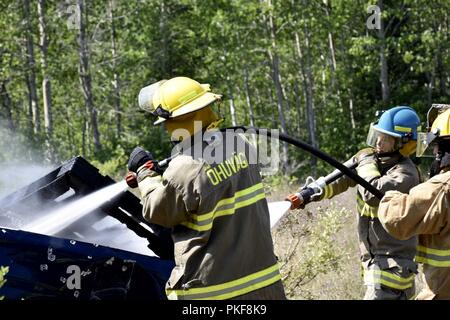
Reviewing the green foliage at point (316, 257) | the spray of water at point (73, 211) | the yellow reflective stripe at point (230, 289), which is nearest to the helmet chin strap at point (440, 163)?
the yellow reflective stripe at point (230, 289)

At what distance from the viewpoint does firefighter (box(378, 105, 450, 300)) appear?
3623mm

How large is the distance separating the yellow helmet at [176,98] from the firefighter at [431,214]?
0.96 m

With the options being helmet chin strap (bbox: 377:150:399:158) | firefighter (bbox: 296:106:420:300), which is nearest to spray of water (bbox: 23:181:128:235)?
firefighter (bbox: 296:106:420:300)

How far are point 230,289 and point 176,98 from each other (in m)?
0.88

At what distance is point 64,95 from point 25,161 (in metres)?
16.3

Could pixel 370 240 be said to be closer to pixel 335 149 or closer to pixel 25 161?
pixel 25 161

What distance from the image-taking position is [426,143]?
3.97 m

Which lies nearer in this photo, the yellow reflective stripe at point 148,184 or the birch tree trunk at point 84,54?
the yellow reflective stripe at point 148,184

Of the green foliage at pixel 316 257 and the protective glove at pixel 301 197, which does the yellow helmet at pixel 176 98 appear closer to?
the protective glove at pixel 301 197

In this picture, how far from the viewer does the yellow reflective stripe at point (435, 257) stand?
12.6 feet

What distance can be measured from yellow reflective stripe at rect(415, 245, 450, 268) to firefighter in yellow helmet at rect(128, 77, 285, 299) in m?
0.74

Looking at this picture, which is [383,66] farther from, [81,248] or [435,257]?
[435,257]

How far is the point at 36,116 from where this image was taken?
2464 cm

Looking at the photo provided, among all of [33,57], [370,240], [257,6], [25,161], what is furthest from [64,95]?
[370,240]
